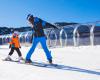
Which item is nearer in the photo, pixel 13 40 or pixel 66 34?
pixel 13 40

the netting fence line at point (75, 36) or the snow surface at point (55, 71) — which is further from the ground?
the netting fence line at point (75, 36)

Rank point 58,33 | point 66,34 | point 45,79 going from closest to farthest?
point 45,79 < point 66,34 < point 58,33

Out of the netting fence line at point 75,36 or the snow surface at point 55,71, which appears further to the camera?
the netting fence line at point 75,36

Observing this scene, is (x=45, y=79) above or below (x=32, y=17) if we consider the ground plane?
below

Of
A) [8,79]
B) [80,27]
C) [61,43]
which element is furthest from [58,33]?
[8,79]

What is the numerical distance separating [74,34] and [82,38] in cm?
61

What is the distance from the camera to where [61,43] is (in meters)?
21.2

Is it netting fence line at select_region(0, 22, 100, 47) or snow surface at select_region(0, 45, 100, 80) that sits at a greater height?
netting fence line at select_region(0, 22, 100, 47)

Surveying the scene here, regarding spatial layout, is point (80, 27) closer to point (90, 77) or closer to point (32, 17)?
point (32, 17)

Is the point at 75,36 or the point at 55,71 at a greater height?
the point at 75,36

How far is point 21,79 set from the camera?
6.14m

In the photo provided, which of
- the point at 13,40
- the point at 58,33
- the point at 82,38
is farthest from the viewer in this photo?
the point at 58,33

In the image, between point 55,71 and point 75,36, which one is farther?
point 75,36

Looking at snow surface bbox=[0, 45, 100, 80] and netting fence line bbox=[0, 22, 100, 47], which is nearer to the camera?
snow surface bbox=[0, 45, 100, 80]
